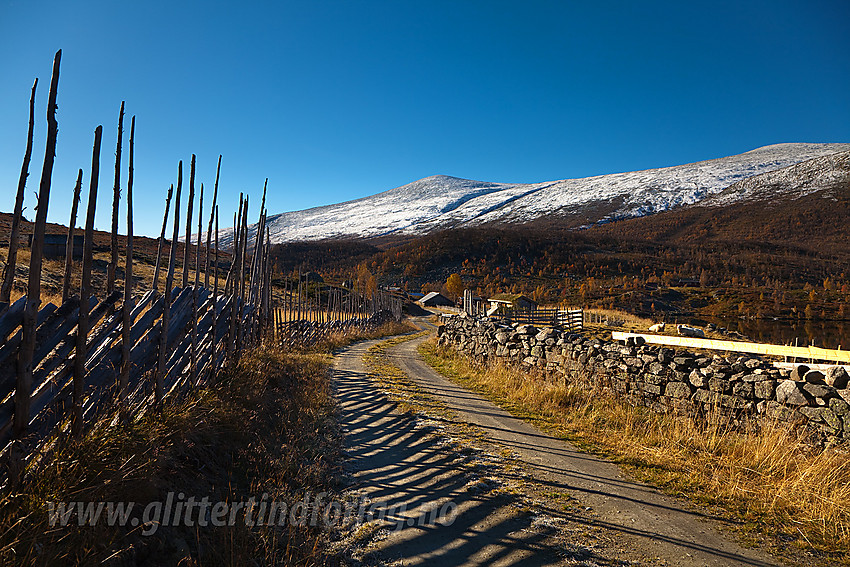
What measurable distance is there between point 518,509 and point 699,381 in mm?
5266

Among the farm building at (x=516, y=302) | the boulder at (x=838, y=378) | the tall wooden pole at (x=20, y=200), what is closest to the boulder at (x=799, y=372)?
the boulder at (x=838, y=378)

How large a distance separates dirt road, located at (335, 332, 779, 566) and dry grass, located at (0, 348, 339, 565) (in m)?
0.70

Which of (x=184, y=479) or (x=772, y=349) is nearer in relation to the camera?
(x=184, y=479)

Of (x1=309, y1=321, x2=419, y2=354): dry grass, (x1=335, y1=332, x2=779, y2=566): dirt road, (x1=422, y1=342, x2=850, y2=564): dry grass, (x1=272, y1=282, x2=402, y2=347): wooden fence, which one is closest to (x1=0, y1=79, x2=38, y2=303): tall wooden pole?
(x1=335, y1=332, x2=779, y2=566): dirt road

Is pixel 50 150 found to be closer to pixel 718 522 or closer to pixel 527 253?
pixel 718 522

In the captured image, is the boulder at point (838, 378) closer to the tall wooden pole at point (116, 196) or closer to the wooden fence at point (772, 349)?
the wooden fence at point (772, 349)

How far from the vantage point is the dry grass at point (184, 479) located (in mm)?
2730

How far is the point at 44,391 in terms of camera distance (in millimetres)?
3322

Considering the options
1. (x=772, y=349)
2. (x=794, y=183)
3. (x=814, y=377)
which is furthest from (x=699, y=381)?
(x=794, y=183)

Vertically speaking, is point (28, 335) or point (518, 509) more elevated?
point (28, 335)

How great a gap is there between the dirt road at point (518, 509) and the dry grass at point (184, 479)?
70cm

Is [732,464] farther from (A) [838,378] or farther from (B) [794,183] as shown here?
(B) [794,183]

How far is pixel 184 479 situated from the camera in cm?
396

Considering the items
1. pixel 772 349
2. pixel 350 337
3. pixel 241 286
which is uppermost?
pixel 241 286
